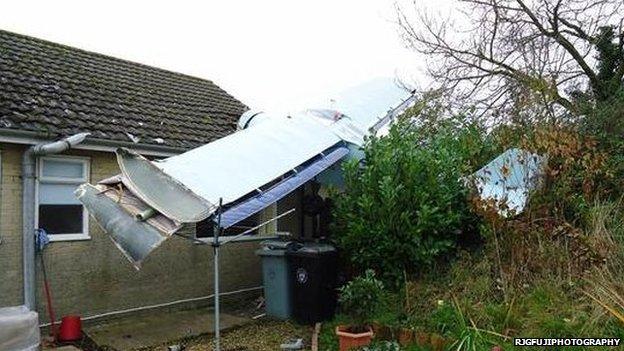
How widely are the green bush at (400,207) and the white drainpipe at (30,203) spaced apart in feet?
14.9

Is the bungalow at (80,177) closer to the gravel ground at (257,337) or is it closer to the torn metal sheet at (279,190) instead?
the gravel ground at (257,337)

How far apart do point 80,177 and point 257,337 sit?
4047 mm

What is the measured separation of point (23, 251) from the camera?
7707 millimetres

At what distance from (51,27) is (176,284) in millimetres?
11941

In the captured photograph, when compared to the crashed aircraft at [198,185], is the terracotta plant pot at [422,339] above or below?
below

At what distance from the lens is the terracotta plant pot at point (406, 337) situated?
6398 millimetres

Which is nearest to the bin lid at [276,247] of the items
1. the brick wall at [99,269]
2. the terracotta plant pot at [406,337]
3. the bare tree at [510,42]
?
the brick wall at [99,269]

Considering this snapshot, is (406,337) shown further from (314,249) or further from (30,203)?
(30,203)

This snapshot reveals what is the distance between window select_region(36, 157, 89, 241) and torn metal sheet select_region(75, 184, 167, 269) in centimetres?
169

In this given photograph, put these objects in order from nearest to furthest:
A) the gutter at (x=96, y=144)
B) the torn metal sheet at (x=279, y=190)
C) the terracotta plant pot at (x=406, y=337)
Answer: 1. the terracotta plant pot at (x=406, y=337)
2. the torn metal sheet at (x=279, y=190)
3. the gutter at (x=96, y=144)

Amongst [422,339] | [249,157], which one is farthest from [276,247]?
[422,339]

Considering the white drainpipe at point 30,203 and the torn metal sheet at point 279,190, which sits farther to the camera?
the white drainpipe at point 30,203

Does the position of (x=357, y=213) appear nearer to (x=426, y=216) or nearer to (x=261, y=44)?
(x=426, y=216)

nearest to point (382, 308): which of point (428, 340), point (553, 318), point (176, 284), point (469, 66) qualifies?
point (428, 340)
